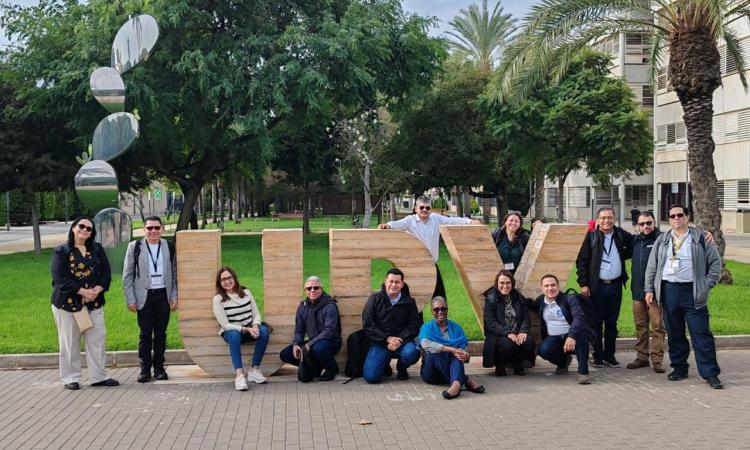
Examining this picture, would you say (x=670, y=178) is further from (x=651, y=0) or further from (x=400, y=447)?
(x=400, y=447)

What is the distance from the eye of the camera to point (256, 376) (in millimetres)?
8156

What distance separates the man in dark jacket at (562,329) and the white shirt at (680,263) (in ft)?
3.25

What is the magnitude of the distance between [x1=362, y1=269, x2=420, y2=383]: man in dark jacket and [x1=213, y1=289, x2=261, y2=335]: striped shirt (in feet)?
4.14

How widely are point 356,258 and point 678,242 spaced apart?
352cm

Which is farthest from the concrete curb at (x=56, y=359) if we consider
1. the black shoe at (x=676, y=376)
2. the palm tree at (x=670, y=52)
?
the palm tree at (x=670, y=52)

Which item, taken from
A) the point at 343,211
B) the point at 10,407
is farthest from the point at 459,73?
Result: the point at 343,211

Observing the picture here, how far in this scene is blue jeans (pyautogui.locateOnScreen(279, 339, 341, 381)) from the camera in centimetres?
808

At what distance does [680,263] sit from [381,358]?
3279 millimetres

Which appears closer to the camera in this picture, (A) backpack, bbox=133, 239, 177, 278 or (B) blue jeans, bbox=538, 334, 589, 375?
(B) blue jeans, bbox=538, 334, 589, 375

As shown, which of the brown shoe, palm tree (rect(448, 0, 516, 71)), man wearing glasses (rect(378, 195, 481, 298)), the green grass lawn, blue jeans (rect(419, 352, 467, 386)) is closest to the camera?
blue jeans (rect(419, 352, 467, 386))

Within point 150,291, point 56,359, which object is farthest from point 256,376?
point 56,359

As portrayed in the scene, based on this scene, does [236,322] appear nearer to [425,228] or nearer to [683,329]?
[425,228]

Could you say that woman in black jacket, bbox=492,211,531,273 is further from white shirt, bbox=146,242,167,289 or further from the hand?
white shirt, bbox=146,242,167,289

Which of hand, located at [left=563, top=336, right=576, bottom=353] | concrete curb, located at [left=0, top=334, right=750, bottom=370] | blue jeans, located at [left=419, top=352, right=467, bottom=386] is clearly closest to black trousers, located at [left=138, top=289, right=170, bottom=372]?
concrete curb, located at [left=0, top=334, right=750, bottom=370]
